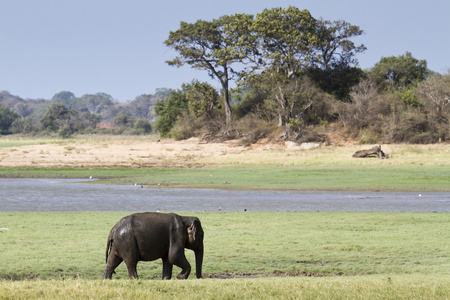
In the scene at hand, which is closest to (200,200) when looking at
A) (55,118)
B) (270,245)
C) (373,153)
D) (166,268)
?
(270,245)

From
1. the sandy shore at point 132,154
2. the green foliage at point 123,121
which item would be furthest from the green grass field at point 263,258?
the green foliage at point 123,121

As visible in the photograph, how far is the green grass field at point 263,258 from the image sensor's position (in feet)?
26.4

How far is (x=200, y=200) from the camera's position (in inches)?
1096

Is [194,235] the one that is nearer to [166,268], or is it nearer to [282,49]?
[166,268]

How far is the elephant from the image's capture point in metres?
8.81

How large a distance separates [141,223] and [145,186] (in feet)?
86.7

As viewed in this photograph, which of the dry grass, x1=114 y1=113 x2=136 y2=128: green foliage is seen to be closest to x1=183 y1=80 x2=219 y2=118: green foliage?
the dry grass

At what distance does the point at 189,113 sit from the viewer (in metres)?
70.2

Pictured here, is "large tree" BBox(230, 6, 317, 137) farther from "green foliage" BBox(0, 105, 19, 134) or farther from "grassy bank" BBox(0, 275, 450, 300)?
"green foliage" BBox(0, 105, 19, 134)

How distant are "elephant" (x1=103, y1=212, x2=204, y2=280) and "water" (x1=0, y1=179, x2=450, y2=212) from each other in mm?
14743

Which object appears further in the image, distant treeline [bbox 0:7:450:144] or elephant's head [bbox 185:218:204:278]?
distant treeline [bbox 0:7:450:144]

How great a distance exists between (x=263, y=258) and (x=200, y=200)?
14.7 meters

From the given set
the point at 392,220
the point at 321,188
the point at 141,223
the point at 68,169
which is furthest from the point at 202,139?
the point at 141,223

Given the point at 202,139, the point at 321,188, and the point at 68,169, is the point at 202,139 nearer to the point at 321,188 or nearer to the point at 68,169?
the point at 68,169
